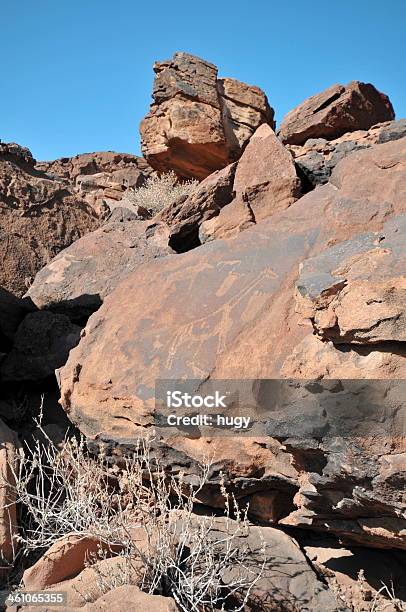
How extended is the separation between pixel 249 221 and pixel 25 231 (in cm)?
292

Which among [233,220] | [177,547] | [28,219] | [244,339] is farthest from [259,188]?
[28,219]

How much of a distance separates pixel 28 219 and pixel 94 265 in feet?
3.85

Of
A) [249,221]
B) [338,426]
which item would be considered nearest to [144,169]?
[249,221]

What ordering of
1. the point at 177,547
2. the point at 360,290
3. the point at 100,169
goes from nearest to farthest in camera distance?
1. the point at 360,290
2. the point at 177,547
3. the point at 100,169

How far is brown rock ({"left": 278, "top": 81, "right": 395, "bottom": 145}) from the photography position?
8.81 metres

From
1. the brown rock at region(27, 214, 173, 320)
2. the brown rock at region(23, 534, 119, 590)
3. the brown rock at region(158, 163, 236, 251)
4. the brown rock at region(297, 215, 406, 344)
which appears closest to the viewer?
the brown rock at region(297, 215, 406, 344)

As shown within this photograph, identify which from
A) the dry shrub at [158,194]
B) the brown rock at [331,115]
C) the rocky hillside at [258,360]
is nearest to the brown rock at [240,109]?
the dry shrub at [158,194]

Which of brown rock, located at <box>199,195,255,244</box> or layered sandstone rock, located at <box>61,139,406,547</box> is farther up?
brown rock, located at <box>199,195,255,244</box>

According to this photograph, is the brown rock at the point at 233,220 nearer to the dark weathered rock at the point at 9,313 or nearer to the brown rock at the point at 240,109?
the dark weathered rock at the point at 9,313

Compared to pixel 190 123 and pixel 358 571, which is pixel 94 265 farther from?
pixel 190 123

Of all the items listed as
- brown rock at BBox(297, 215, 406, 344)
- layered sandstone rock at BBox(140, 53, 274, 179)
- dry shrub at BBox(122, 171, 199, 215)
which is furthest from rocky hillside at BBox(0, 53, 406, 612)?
layered sandstone rock at BBox(140, 53, 274, 179)

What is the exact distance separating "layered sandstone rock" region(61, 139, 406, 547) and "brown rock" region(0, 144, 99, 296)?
2.40 metres

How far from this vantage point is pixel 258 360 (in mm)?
3305

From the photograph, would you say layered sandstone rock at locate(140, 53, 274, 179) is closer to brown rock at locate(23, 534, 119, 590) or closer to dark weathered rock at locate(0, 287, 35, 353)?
dark weathered rock at locate(0, 287, 35, 353)
